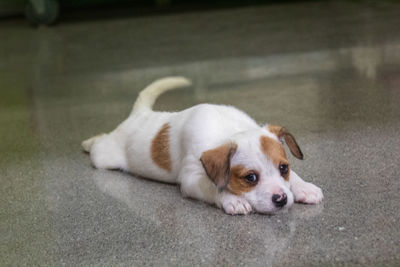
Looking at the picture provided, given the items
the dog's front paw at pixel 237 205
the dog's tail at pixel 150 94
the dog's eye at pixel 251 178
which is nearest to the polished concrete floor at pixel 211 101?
the dog's front paw at pixel 237 205

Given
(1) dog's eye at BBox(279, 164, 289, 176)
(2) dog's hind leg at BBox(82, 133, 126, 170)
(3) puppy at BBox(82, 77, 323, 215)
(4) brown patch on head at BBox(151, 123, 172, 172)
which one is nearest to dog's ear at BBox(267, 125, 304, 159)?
(3) puppy at BBox(82, 77, 323, 215)

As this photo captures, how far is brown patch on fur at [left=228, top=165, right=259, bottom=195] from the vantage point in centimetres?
152

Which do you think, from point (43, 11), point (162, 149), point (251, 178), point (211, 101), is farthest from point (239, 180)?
point (43, 11)

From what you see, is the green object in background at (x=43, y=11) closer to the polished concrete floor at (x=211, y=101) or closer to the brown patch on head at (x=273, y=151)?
the polished concrete floor at (x=211, y=101)

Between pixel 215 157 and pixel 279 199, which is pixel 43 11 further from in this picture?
pixel 279 199

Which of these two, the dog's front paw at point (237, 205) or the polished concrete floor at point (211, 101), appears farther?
the dog's front paw at point (237, 205)

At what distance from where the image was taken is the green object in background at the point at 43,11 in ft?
19.9

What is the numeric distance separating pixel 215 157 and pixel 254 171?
125mm

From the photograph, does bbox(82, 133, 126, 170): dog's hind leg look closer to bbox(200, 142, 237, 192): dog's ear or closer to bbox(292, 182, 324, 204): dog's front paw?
bbox(200, 142, 237, 192): dog's ear

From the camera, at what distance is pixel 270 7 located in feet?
20.6

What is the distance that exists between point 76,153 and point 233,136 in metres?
0.97

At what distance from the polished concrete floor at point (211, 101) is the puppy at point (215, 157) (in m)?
0.06

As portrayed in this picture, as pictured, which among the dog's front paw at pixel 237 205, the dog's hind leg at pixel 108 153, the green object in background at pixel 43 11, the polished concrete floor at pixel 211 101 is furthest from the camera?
the green object in background at pixel 43 11

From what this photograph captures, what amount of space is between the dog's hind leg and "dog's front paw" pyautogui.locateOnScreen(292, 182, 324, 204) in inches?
29.3
